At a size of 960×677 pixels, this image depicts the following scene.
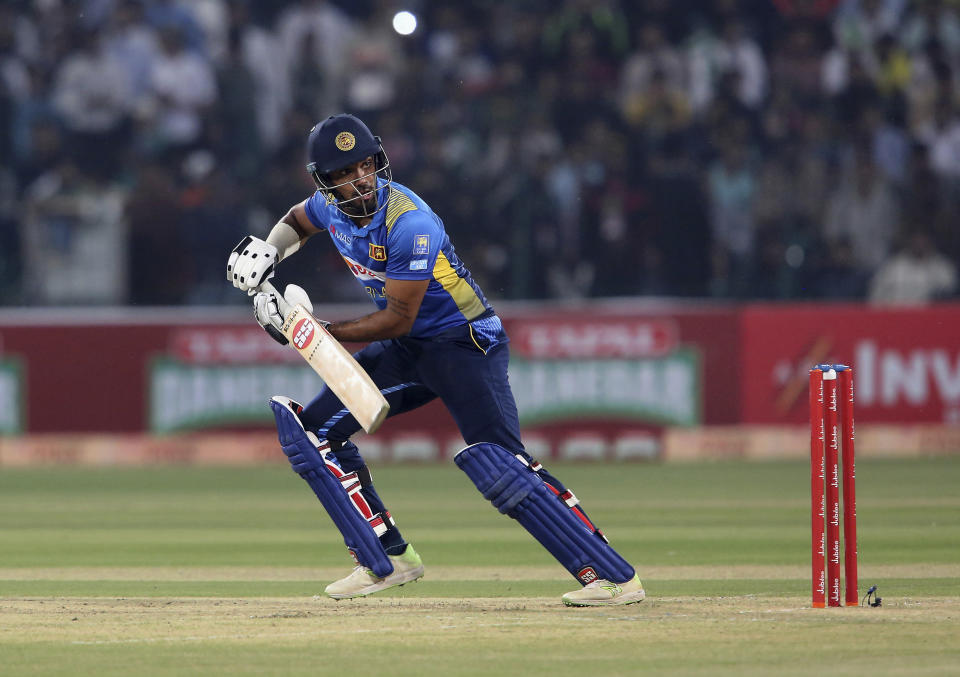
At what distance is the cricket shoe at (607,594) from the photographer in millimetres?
6141

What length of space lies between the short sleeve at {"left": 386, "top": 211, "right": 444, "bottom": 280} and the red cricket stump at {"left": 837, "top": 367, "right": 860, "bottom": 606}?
162 cm

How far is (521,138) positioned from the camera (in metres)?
15.0

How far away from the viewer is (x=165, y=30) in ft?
51.4

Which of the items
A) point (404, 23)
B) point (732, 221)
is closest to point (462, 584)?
point (732, 221)

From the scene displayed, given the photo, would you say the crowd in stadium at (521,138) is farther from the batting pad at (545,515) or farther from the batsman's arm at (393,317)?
the batting pad at (545,515)

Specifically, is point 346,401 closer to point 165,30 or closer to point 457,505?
point 457,505

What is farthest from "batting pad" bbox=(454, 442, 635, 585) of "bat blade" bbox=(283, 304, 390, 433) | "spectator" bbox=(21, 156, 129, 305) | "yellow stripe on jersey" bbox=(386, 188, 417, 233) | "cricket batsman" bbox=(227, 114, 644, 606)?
"spectator" bbox=(21, 156, 129, 305)

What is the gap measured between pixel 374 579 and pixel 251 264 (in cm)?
143

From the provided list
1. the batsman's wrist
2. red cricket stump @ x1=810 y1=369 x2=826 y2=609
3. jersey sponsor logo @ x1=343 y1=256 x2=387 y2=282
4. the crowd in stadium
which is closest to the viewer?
red cricket stump @ x1=810 y1=369 x2=826 y2=609

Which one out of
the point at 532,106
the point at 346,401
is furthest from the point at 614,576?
the point at 532,106

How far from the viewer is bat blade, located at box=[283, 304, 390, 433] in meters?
6.08

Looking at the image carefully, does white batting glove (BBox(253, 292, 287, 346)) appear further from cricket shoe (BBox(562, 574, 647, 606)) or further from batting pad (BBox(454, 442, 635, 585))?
cricket shoe (BBox(562, 574, 647, 606))

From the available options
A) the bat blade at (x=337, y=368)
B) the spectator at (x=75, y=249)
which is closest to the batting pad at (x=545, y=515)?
the bat blade at (x=337, y=368)

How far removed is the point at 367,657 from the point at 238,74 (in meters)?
11.0
